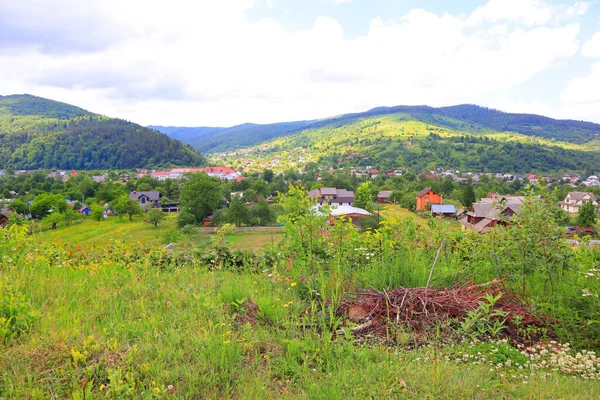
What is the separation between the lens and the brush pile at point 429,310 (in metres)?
3.05

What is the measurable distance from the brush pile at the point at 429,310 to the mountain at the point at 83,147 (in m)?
132

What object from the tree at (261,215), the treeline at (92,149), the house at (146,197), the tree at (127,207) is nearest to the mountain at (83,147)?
the treeline at (92,149)

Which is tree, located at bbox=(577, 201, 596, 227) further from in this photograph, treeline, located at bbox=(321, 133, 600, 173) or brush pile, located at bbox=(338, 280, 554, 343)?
treeline, located at bbox=(321, 133, 600, 173)

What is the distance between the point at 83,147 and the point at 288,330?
148538 millimetres

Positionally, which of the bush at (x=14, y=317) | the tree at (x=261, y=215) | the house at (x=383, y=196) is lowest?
the house at (x=383, y=196)

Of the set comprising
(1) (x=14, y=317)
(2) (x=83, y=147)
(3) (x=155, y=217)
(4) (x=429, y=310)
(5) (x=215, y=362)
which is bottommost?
Answer: (3) (x=155, y=217)

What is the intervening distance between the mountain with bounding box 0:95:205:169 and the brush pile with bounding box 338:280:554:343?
132 metres

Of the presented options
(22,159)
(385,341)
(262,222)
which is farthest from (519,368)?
(22,159)

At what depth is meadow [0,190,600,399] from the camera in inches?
87.4

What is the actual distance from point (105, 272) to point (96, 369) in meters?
2.23

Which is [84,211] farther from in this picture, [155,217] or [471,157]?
[471,157]

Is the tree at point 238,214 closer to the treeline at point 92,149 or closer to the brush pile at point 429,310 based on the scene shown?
the brush pile at point 429,310

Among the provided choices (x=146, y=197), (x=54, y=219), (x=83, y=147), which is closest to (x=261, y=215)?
(x=54, y=219)

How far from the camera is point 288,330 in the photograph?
114 inches
